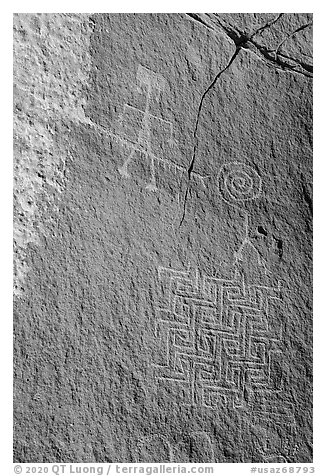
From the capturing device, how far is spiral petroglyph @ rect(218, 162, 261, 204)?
5.98ft

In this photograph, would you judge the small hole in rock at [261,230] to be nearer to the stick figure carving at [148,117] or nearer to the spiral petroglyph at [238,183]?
the spiral petroglyph at [238,183]

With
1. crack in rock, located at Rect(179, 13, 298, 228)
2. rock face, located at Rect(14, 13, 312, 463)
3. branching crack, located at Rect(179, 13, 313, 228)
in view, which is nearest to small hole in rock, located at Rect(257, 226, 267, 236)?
rock face, located at Rect(14, 13, 312, 463)

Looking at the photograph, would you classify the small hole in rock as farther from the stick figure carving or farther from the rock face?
the stick figure carving

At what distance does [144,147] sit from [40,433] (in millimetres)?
663

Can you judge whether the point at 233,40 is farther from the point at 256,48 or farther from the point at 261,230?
the point at 261,230

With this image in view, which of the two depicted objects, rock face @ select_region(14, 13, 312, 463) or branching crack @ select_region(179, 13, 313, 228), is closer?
rock face @ select_region(14, 13, 312, 463)

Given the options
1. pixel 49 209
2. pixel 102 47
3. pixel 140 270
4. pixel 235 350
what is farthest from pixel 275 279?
pixel 102 47

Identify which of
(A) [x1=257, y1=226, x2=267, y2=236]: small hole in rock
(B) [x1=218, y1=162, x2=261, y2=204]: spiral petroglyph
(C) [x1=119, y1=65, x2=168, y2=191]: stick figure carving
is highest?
(C) [x1=119, y1=65, x2=168, y2=191]: stick figure carving

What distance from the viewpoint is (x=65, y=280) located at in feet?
5.74

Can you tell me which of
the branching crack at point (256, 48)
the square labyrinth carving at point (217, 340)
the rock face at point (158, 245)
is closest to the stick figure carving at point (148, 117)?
the rock face at point (158, 245)

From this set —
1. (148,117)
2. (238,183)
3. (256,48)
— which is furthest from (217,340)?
(256,48)

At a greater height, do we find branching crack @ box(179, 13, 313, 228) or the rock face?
branching crack @ box(179, 13, 313, 228)

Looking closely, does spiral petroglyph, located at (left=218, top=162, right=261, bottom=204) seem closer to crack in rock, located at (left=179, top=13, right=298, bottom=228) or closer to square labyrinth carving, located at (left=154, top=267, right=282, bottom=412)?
crack in rock, located at (left=179, top=13, right=298, bottom=228)

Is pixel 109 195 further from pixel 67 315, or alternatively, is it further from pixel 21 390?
pixel 21 390
